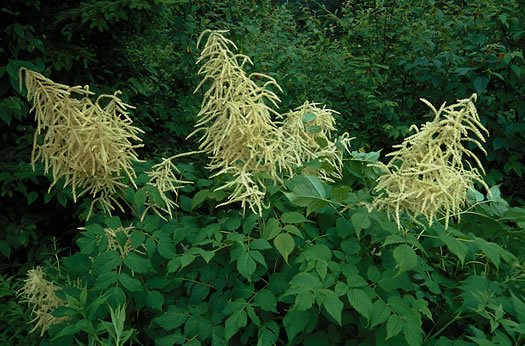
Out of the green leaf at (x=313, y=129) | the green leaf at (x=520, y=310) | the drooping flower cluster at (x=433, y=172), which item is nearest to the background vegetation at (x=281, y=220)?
the green leaf at (x=520, y=310)

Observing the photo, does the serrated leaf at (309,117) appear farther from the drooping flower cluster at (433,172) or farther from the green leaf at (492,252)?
the green leaf at (492,252)

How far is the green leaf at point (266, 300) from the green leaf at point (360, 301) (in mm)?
330

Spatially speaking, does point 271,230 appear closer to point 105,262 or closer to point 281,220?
point 281,220

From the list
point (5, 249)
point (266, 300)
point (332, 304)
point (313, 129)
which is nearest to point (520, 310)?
point (332, 304)

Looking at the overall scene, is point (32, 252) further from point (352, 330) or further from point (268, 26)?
point (268, 26)

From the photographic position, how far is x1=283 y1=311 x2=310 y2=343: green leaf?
173 centimetres

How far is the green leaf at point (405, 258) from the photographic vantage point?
1656 mm

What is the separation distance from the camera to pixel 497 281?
7.04 ft

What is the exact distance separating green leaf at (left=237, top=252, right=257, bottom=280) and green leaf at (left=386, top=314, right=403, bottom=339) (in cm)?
55

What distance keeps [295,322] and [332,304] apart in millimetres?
223

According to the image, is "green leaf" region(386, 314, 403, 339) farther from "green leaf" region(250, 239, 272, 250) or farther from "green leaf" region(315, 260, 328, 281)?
"green leaf" region(250, 239, 272, 250)

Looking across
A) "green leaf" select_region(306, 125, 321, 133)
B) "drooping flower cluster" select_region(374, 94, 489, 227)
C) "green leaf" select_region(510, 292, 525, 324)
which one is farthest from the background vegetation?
"green leaf" select_region(306, 125, 321, 133)

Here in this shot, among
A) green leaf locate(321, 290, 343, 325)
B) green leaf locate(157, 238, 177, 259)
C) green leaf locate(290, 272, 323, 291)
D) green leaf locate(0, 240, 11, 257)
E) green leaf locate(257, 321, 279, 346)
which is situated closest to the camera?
green leaf locate(321, 290, 343, 325)

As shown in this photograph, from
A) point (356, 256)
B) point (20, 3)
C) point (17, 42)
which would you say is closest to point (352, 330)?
point (356, 256)
